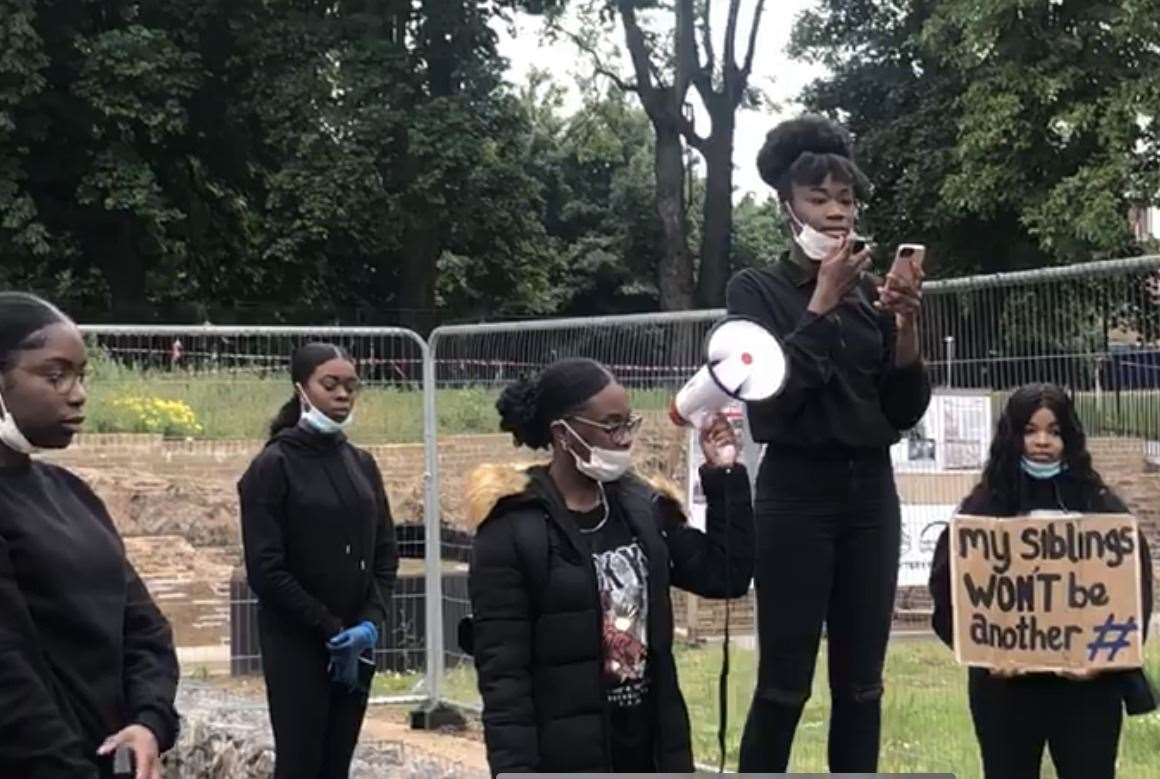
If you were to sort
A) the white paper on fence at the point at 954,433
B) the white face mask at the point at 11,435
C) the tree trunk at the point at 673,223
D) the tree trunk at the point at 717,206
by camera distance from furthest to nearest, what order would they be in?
1. the tree trunk at the point at 717,206
2. the tree trunk at the point at 673,223
3. the white paper on fence at the point at 954,433
4. the white face mask at the point at 11,435

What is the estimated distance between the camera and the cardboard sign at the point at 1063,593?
4426 mm

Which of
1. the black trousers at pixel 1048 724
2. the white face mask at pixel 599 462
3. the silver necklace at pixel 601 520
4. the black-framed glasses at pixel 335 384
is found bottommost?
the black trousers at pixel 1048 724

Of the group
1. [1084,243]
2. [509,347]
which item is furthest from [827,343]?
[1084,243]

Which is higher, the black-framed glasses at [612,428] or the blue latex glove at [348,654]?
the black-framed glasses at [612,428]

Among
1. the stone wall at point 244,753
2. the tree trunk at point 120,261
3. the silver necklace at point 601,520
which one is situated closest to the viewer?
the silver necklace at point 601,520

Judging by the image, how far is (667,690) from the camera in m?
3.91

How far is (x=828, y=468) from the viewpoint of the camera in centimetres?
405

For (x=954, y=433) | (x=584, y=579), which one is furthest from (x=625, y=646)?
(x=954, y=433)

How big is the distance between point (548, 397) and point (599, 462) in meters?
0.23

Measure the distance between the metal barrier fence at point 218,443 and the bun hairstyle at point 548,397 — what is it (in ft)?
17.1

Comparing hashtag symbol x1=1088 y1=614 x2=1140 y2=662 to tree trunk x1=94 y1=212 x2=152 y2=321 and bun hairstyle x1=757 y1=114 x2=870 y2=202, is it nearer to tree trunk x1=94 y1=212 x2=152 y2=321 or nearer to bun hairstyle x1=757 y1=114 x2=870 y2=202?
bun hairstyle x1=757 y1=114 x2=870 y2=202

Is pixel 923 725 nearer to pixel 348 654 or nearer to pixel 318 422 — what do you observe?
pixel 348 654

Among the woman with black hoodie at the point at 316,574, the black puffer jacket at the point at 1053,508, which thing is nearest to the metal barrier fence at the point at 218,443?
the woman with black hoodie at the point at 316,574

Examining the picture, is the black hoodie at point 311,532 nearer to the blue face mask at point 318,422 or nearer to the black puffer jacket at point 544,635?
the blue face mask at point 318,422
